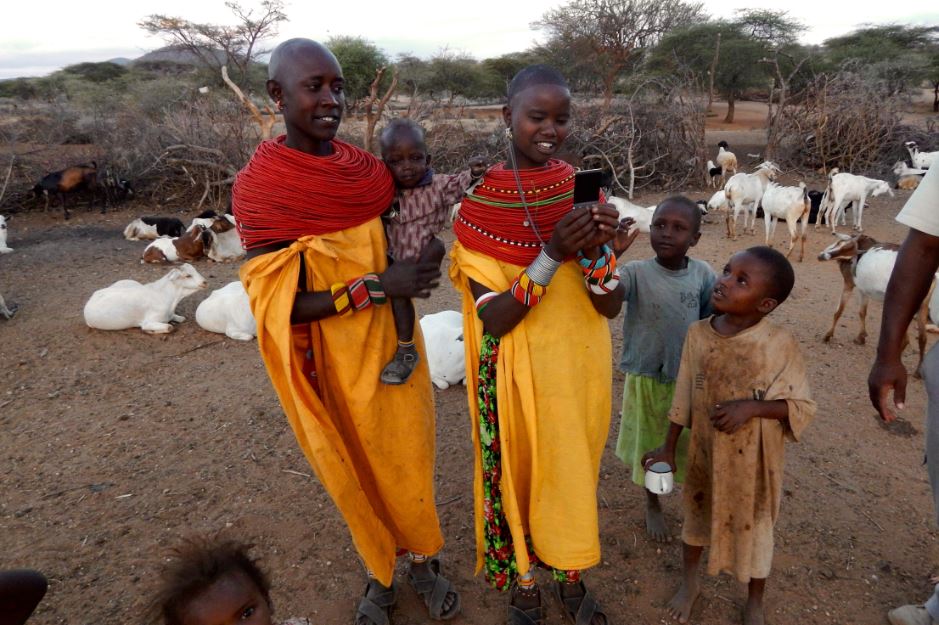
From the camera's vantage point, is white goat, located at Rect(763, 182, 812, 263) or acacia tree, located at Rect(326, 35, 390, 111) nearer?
white goat, located at Rect(763, 182, 812, 263)

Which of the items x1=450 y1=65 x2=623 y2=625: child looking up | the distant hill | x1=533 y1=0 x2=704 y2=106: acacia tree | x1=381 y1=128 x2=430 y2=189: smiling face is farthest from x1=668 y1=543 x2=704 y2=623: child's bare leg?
the distant hill

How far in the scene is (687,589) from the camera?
2.13 metres

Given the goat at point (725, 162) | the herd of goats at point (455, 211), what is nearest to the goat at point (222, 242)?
the herd of goats at point (455, 211)

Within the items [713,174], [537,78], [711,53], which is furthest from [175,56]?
[537,78]

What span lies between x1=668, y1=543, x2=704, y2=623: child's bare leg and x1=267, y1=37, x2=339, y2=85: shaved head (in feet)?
6.58

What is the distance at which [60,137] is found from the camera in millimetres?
13977

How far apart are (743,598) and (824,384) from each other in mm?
2341

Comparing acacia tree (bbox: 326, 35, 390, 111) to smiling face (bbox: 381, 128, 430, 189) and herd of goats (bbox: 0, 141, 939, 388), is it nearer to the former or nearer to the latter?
herd of goats (bbox: 0, 141, 939, 388)

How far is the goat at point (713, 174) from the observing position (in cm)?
1128

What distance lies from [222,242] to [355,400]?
6597 millimetres

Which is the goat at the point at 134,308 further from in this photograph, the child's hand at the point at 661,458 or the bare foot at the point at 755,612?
the bare foot at the point at 755,612

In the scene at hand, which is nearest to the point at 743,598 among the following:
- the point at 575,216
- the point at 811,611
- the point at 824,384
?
the point at 811,611

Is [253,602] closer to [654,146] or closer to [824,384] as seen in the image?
[824,384]

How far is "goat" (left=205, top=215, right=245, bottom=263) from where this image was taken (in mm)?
7520
